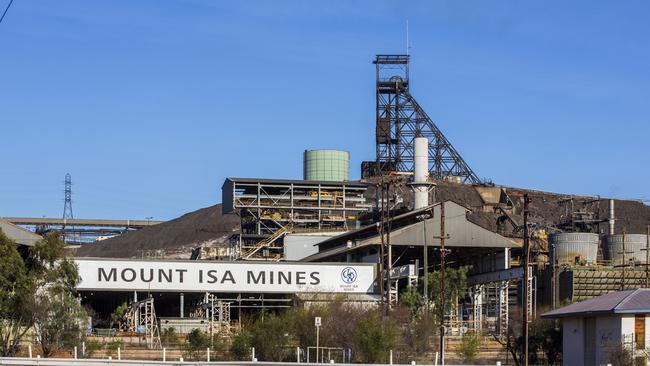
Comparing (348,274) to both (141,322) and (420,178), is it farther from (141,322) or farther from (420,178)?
(420,178)

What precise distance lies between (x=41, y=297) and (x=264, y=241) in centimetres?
4684

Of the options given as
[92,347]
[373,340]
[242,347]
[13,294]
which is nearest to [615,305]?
[373,340]

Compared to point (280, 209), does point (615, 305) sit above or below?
below

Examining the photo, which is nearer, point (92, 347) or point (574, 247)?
point (92, 347)

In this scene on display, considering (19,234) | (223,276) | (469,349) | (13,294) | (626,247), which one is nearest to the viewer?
(469,349)

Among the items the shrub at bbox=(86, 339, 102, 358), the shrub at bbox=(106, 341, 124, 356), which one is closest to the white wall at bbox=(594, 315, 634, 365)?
the shrub at bbox=(106, 341, 124, 356)

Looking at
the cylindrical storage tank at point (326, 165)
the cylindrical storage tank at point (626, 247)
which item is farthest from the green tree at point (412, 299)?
the cylindrical storage tank at point (326, 165)

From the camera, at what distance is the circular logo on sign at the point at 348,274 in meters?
82.9

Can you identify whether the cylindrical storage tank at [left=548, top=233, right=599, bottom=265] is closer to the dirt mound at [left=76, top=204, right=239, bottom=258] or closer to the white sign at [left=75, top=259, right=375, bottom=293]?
the white sign at [left=75, top=259, right=375, bottom=293]

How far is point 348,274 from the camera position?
82.9m

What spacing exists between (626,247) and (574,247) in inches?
389

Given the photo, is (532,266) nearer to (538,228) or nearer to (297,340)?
(538,228)

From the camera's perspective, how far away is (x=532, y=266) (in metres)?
95.0

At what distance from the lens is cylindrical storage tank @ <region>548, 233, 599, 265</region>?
102 metres
